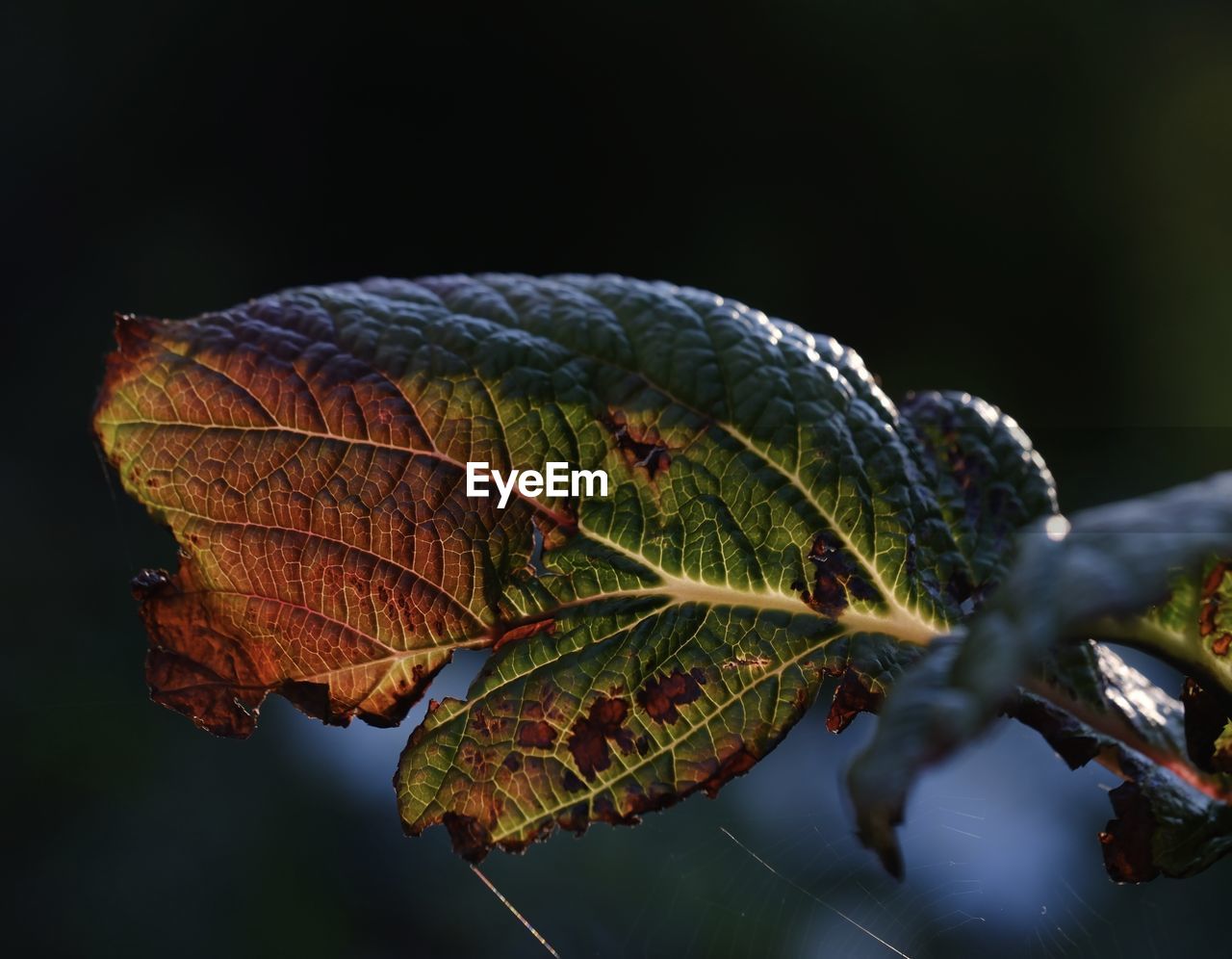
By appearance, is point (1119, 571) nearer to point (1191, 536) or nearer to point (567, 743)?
point (1191, 536)

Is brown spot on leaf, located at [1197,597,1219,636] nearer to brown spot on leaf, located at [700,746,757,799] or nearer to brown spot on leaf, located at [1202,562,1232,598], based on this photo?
brown spot on leaf, located at [1202,562,1232,598]

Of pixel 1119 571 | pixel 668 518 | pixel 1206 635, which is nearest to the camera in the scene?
pixel 1119 571

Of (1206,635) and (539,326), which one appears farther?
(539,326)

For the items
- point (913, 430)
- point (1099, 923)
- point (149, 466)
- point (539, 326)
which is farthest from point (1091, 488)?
point (149, 466)

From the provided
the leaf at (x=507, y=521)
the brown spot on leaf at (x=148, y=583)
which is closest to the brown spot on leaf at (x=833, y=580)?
the leaf at (x=507, y=521)

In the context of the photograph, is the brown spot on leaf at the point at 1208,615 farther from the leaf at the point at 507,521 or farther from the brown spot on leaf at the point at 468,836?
the brown spot on leaf at the point at 468,836

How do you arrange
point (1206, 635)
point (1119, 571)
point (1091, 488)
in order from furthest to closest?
point (1091, 488), point (1206, 635), point (1119, 571)

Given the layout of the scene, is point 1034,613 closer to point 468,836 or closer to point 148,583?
point 468,836
